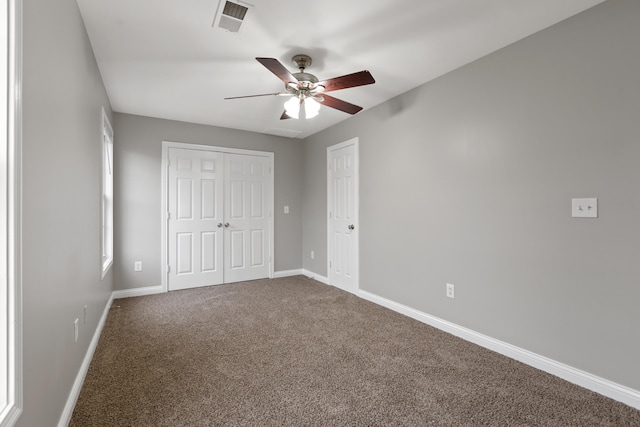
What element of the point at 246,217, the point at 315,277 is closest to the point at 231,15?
the point at 246,217

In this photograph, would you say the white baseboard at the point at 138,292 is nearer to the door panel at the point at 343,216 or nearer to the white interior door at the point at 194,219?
the white interior door at the point at 194,219

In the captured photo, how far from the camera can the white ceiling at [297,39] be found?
2.01m

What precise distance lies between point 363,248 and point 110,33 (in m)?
3.23

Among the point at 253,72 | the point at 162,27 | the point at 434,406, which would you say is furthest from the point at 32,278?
the point at 253,72

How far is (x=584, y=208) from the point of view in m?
2.03

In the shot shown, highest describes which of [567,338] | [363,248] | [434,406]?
[363,248]

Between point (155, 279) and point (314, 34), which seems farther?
point (155, 279)

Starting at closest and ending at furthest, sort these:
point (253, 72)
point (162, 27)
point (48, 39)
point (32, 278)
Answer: point (32, 278), point (48, 39), point (162, 27), point (253, 72)

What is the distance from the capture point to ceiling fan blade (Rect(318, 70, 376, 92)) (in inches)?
87.4

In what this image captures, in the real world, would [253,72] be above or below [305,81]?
above

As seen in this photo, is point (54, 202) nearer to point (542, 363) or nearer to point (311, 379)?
point (311, 379)

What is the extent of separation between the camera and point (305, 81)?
2531 millimetres

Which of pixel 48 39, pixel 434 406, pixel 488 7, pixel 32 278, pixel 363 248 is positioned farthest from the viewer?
pixel 363 248

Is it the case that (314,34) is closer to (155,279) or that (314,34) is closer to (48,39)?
(48,39)
